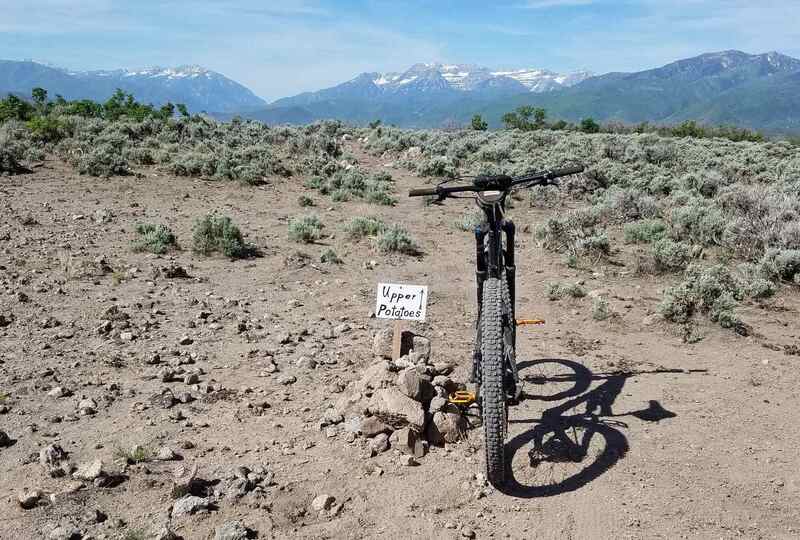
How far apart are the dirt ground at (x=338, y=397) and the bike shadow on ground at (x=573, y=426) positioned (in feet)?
0.07

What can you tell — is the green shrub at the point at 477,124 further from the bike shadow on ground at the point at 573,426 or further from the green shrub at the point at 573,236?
the bike shadow on ground at the point at 573,426

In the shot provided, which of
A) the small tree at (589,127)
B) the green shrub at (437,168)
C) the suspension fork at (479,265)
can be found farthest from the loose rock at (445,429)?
the small tree at (589,127)

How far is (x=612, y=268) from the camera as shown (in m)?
9.23

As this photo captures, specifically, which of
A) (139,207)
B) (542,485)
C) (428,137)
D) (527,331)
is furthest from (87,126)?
(542,485)

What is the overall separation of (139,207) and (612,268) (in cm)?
940

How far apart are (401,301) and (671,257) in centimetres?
602

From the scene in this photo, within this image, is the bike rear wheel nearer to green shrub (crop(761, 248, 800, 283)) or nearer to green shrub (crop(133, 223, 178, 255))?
green shrub (crop(761, 248, 800, 283))

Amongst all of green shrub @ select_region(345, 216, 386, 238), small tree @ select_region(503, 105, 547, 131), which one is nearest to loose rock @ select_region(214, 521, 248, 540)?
green shrub @ select_region(345, 216, 386, 238)

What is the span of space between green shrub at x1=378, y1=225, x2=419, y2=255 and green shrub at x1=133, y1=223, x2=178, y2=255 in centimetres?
343

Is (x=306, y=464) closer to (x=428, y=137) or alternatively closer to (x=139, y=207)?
(x=139, y=207)

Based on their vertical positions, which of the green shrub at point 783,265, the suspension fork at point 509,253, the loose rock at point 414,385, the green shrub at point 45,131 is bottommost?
the loose rock at point 414,385

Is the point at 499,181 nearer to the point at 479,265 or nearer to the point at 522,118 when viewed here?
the point at 479,265

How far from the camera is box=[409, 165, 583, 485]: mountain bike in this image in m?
3.27

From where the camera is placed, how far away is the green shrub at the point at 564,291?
7.72 metres
